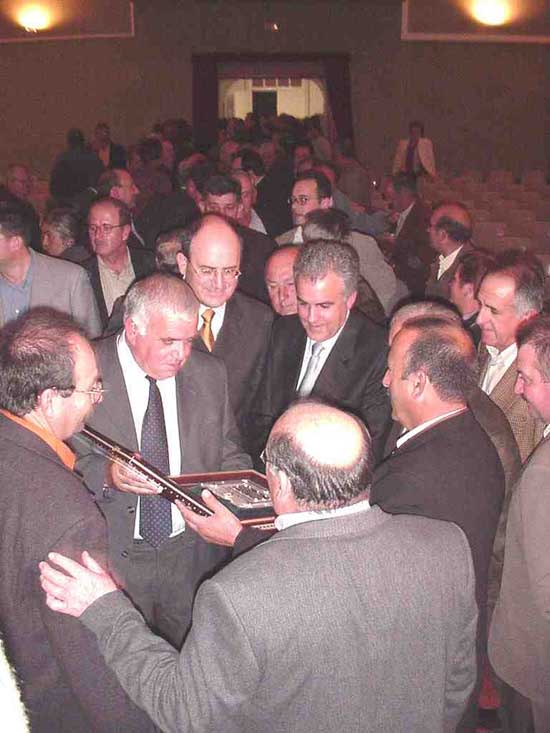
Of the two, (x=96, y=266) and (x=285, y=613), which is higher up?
(x=96, y=266)

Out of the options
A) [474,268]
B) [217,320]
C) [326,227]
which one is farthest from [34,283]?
[474,268]

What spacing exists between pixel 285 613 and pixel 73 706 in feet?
2.12

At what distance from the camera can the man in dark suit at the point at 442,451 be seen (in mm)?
2262

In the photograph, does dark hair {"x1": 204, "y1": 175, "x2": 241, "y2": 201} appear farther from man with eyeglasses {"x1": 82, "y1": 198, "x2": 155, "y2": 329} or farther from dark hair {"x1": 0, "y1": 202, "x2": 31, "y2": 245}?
dark hair {"x1": 0, "y1": 202, "x2": 31, "y2": 245}

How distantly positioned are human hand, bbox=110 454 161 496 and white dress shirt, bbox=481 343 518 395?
1.49m

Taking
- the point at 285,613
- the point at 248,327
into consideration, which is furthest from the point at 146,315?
the point at 285,613

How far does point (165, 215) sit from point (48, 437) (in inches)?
172

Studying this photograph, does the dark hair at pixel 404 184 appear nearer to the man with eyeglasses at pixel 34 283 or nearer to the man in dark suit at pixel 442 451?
the man with eyeglasses at pixel 34 283

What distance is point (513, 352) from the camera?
3430mm

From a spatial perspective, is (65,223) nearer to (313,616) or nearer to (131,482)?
(131,482)

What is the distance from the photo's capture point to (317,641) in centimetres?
159

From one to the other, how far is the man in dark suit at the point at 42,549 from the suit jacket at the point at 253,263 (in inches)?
112

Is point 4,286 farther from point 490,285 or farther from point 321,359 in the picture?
point 490,285

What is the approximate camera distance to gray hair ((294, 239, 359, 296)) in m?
3.37
